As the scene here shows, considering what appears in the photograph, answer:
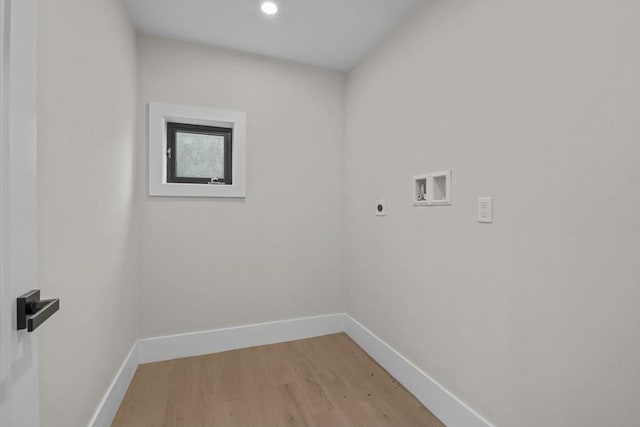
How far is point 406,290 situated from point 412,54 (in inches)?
59.5

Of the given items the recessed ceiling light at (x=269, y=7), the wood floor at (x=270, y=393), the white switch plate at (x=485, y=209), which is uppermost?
the recessed ceiling light at (x=269, y=7)

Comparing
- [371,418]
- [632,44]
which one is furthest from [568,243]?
[371,418]

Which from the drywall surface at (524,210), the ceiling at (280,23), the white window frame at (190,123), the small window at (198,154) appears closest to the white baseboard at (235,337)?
the drywall surface at (524,210)

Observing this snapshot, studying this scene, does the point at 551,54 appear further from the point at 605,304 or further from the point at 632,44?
the point at 605,304

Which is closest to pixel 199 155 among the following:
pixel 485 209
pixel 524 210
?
pixel 485 209

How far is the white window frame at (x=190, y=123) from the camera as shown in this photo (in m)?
2.11

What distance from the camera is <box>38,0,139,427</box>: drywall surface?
0.96 meters

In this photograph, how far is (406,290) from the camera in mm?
1897

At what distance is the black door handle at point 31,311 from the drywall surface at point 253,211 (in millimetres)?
1604

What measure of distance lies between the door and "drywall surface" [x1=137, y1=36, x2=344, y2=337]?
156 centimetres

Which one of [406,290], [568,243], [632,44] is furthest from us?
[406,290]

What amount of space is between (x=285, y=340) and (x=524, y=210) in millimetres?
2021

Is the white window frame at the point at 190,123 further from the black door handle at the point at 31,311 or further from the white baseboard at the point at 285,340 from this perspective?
the black door handle at the point at 31,311

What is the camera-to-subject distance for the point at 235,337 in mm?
2328
